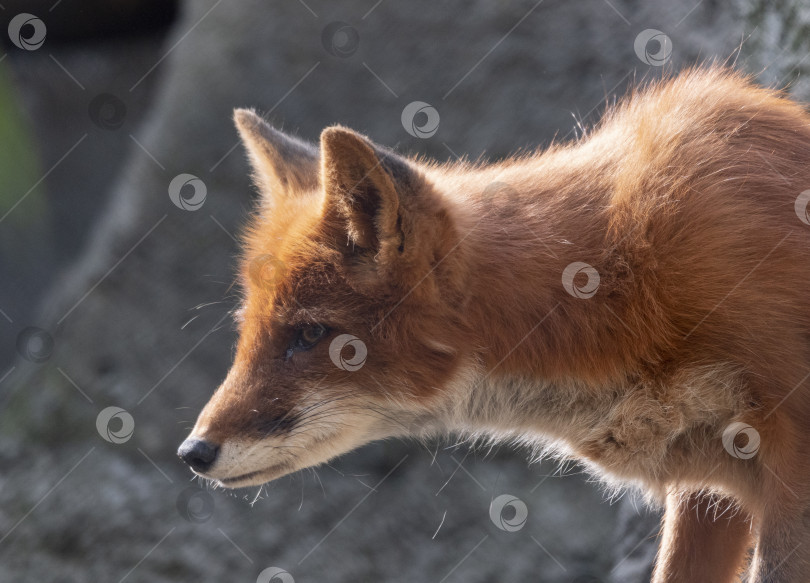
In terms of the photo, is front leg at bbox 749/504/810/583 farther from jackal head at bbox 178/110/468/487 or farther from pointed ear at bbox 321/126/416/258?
pointed ear at bbox 321/126/416/258

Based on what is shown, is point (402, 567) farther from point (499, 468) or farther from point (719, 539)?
point (719, 539)

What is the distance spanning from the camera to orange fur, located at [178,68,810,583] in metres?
2.44

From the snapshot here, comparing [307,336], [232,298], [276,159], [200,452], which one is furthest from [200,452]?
[232,298]

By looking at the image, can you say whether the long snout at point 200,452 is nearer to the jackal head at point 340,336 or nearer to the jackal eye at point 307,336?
the jackal head at point 340,336

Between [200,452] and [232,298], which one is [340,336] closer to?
[200,452]

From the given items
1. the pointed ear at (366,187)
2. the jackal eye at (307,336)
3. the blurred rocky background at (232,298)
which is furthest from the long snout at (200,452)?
the blurred rocky background at (232,298)

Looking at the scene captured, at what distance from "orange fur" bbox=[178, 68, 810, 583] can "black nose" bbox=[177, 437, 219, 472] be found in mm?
27

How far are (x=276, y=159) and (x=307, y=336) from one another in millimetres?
945

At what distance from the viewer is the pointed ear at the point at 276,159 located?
10.7ft

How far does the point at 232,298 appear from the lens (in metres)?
5.28

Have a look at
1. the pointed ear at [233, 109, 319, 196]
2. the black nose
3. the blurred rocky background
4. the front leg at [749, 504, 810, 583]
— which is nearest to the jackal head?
the black nose

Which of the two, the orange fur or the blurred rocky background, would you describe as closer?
the orange fur

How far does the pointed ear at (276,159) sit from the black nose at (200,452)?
1140mm

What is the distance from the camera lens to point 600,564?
5.14 m
